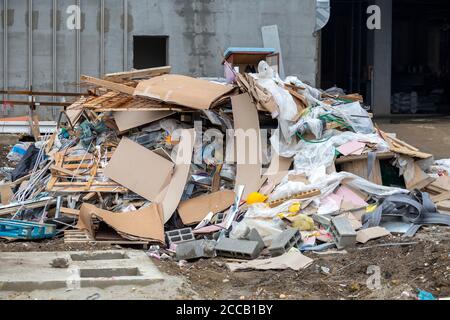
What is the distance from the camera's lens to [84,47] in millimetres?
16062

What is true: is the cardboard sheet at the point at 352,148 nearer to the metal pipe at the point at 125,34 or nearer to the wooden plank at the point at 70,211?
the wooden plank at the point at 70,211

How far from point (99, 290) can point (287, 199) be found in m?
3.26

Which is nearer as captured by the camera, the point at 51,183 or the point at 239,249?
the point at 239,249

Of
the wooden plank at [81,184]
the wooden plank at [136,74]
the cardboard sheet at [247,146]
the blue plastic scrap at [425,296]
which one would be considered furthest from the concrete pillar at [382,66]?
the blue plastic scrap at [425,296]

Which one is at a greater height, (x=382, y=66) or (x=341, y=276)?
(x=382, y=66)

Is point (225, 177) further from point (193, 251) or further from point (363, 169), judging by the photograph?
point (193, 251)

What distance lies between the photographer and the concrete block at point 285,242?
714 centimetres

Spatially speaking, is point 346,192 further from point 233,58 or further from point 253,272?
point 233,58

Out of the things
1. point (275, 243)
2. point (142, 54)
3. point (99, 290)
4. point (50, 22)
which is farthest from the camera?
point (142, 54)

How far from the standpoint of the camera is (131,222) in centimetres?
801

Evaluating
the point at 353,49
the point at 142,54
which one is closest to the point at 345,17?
the point at 353,49

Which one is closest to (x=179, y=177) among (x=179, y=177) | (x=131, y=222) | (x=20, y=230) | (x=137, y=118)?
(x=179, y=177)

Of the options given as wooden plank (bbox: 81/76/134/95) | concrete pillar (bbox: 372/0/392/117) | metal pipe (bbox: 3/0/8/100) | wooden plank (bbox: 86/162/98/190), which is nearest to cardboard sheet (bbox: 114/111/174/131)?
wooden plank (bbox: 81/76/134/95)

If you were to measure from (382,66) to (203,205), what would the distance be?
A: 14309 mm
